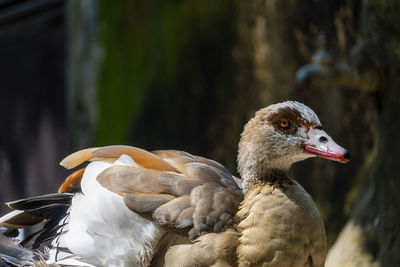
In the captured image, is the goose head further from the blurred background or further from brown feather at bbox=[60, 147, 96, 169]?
the blurred background

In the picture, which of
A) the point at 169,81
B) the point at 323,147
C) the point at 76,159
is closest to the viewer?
the point at 323,147

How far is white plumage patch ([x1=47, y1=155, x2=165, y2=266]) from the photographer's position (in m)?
1.97

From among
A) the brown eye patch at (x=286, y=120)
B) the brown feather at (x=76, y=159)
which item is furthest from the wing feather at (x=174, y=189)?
the brown eye patch at (x=286, y=120)

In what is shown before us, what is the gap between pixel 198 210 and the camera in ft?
6.55

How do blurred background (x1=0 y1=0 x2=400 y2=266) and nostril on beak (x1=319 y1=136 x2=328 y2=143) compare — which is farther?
blurred background (x1=0 y1=0 x2=400 y2=266)

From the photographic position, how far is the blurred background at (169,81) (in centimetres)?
396

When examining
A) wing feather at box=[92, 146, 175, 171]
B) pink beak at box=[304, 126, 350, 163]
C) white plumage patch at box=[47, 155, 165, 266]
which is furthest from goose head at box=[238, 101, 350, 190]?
white plumage patch at box=[47, 155, 165, 266]

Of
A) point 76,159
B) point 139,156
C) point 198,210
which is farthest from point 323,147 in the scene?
point 76,159

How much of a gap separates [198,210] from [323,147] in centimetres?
46

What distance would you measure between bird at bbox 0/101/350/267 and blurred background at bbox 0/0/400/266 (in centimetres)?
155

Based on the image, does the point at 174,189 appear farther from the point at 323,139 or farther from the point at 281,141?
the point at 323,139

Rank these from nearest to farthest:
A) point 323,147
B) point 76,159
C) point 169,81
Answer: point 323,147 < point 76,159 < point 169,81

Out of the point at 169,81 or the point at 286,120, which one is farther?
the point at 169,81

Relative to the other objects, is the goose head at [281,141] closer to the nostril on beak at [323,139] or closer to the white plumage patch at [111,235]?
the nostril on beak at [323,139]
